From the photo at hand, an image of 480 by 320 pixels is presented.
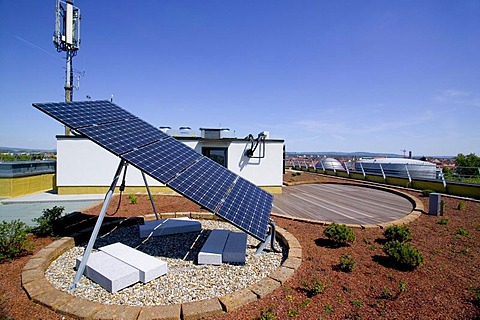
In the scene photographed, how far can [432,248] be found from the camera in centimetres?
596

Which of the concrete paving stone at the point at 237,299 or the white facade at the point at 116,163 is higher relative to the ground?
the white facade at the point at 116,163

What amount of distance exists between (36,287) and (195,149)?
10.7 meters

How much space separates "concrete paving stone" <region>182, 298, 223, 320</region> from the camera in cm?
328

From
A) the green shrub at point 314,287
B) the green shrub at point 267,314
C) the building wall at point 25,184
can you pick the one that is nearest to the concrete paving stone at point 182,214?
the green shrub at point 314,287

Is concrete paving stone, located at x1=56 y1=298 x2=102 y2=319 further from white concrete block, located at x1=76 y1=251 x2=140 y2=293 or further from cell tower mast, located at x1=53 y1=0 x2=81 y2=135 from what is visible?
cell tower mast, located at x1=53 y1=0 x2=81 y2=135

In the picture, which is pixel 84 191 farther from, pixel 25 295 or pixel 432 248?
pixel 432 248

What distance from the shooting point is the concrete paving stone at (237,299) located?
11.4 ft

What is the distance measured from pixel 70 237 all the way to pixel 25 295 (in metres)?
2.64

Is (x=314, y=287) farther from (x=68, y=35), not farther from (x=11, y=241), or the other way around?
(x=68, y=35)

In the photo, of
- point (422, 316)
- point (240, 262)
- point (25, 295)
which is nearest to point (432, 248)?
point (422, 316)

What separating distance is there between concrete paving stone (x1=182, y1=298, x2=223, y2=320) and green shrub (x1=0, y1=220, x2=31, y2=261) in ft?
13.5

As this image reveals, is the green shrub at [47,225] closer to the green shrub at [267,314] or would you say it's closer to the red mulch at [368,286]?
the red mulch at [368,286]

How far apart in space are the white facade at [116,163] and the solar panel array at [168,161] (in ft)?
24.8

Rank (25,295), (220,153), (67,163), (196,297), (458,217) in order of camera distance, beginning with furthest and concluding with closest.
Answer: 1. (220,153)
2. (67,163)
3. (458,217)
4. (196,297)
5. (25,295)
